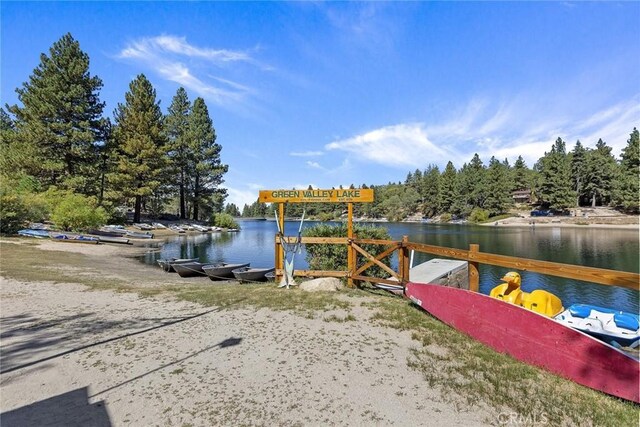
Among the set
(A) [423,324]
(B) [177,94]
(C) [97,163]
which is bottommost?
(A) [423,324]

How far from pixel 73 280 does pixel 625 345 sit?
1496 centimetres

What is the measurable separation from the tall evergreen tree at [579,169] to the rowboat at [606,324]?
95.5 m

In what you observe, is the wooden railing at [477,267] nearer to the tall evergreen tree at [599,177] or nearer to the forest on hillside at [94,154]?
the forest on hillside at [94,154]

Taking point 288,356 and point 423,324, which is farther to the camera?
point 423,324

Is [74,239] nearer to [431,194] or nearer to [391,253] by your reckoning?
[391,253]

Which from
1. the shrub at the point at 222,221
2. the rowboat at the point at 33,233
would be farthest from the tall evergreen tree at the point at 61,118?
the shrub at the point at 222,221

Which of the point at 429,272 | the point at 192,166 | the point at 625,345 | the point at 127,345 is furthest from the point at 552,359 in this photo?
the point at 192,166

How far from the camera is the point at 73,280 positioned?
1135 centimetres

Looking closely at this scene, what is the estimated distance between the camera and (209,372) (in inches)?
178

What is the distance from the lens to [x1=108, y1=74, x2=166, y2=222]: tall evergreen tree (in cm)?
4266

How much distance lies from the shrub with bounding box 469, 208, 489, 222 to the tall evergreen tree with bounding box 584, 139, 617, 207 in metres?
23.4

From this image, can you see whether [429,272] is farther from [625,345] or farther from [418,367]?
[418,367]

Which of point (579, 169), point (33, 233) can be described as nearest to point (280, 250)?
point (33, 233)

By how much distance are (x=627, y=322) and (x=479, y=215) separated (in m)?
91.4
